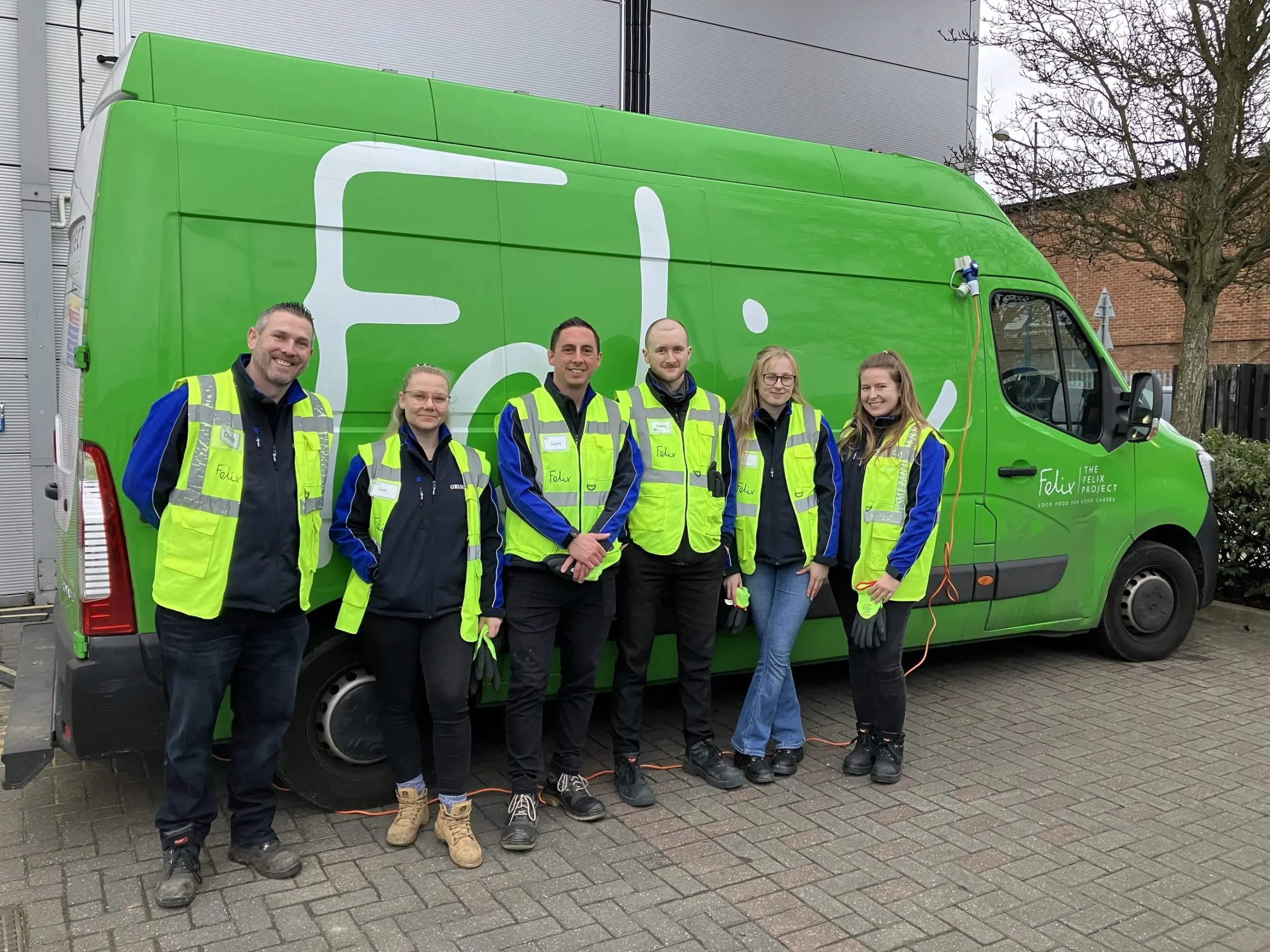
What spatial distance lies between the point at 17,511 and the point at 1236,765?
7.47m

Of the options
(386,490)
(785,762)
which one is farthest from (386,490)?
(785,762)

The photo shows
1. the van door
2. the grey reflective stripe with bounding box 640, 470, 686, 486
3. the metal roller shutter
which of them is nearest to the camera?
the grey reflective stripe with bounding box 640, 470, 686, 486

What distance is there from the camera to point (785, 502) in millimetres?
4027

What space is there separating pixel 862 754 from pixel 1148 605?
107 inches

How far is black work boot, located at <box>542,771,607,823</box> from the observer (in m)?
3.71

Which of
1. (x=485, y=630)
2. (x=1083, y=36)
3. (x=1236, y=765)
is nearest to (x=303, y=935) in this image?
(x=485, y=630)

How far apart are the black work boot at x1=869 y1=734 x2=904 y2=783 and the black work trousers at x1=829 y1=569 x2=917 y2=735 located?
0.03 meters

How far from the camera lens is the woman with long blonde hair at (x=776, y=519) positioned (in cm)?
403

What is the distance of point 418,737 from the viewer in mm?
3629

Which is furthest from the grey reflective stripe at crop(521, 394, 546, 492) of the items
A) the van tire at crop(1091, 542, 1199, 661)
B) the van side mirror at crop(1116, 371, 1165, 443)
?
the van tire at crop(1091, 542, 1199, 661)

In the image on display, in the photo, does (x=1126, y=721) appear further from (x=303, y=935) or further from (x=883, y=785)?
(x=303, y=935)

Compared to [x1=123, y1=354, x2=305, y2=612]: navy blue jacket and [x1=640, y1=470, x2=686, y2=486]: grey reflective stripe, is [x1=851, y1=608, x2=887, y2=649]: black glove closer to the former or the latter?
[x1=640, y1=470, x2=686, y2=486]: grey reflective stripe

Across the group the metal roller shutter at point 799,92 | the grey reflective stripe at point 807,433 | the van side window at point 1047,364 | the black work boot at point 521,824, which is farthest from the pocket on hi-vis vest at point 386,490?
the metal roller shutter at point 799,92

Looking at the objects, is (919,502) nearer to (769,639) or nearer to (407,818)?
(769,639)
